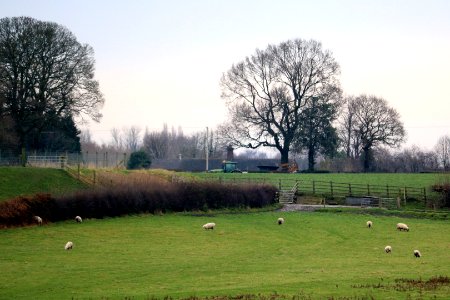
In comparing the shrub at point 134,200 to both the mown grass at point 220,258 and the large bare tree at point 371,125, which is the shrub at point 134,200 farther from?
the large bare tree at point 371,125

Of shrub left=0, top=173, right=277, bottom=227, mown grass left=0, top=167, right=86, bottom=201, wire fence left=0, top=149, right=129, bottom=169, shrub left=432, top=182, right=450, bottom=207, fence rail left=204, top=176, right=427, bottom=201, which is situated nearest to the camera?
shrub left=0, top=173, right=277, bottom=227

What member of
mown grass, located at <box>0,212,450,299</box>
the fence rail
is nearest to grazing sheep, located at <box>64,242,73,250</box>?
mown grass, located at <box>0,212,450,299</box>

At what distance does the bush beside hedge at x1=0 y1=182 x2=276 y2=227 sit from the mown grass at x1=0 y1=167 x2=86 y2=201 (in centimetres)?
274

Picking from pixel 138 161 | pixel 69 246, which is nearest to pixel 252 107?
pixel 138 161

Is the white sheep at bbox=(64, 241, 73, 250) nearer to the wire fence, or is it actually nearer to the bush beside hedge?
the bush beside hedge

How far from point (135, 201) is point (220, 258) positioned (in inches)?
951

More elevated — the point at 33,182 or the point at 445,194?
the point at 33,182

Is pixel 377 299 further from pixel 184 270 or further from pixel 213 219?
pixel 213 219

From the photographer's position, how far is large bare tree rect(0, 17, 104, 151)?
73.8 meters

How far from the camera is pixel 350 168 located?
113m

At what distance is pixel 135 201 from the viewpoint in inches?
2244

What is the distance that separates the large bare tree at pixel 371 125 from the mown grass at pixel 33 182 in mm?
60491

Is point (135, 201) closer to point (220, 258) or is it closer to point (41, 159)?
point (41, 159)

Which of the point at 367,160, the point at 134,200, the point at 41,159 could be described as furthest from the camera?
the point at 367,160
